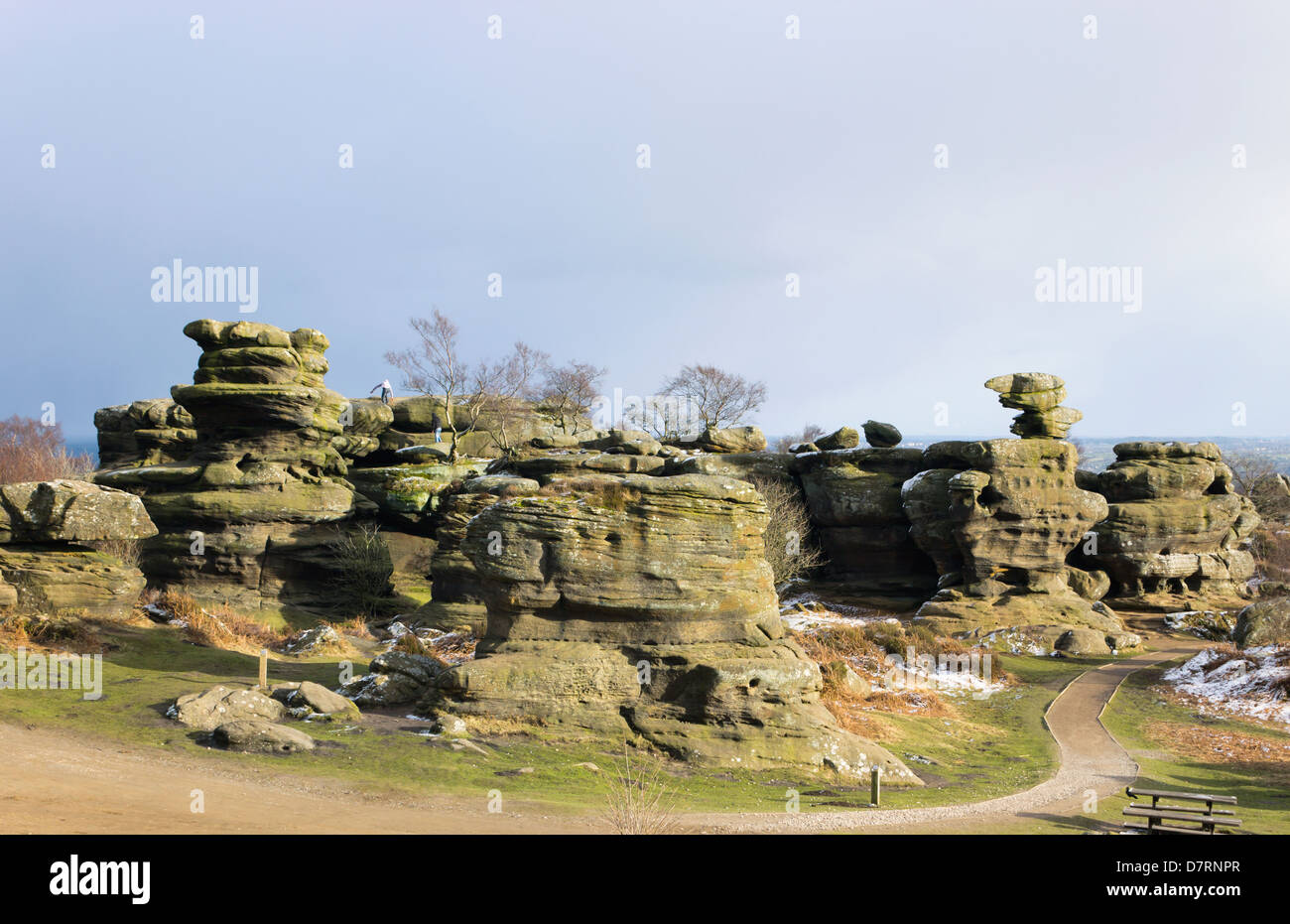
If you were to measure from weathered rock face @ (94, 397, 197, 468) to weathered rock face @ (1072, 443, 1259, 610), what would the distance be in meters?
40.8

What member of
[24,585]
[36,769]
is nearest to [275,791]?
[36,769]

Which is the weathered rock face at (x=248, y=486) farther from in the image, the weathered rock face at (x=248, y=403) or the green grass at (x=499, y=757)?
the green grass at (x=499, y=757)

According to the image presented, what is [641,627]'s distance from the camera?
18.4m

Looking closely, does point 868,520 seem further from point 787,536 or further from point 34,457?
point 34,457

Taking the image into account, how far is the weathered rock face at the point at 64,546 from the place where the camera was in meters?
22.9

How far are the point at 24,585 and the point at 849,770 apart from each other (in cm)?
1922

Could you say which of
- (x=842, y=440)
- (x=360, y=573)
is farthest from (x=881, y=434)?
(x=360, y=573)

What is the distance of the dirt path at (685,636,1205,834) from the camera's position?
12.9 meters

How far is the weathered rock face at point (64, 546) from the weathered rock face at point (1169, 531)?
36.0 m

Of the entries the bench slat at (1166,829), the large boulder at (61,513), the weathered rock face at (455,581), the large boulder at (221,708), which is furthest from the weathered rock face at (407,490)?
the bench slat at (1166,829)

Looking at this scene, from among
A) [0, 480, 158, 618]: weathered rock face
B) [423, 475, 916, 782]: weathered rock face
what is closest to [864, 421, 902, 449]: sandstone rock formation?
[423, 475, 916, 782]: weathered rock face

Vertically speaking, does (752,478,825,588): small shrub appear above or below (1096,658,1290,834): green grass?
above

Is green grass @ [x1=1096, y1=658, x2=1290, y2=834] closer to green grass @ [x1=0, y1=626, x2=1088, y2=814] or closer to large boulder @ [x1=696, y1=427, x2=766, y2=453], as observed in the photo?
green grass @ [x1=0, y1=626, x2=1088, y2=814]

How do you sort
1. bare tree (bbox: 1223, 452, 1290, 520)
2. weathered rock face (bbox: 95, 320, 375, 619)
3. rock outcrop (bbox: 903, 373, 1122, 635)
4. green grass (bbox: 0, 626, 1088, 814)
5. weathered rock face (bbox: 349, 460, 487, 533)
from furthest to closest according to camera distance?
bare tree (bbox: 1223, 452, 1290, 520)
weathered rock face (bbox: 349, 460, 487, 533)
rock outcrop (bbox: 903, 373, 1122, 635)
weathered rock face (bbox: 95, 320, 375, 619)
green grass (bbox: 0, 626, 1088, 814)
